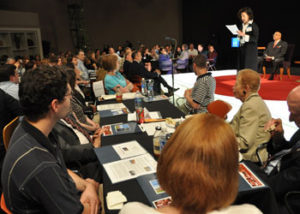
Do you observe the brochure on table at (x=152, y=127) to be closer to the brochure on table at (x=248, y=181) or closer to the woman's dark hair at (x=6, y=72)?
the brochure on table at (x=248, y=181)

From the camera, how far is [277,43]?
7.81m

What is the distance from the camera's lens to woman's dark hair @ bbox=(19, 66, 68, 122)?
1290 millimetres

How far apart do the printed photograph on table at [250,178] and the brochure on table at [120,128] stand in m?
0.98

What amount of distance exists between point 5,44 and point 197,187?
9892 mm

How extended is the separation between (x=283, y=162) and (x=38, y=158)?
1.59 metres

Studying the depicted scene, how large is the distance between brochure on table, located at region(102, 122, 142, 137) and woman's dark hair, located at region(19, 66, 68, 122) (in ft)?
2.98

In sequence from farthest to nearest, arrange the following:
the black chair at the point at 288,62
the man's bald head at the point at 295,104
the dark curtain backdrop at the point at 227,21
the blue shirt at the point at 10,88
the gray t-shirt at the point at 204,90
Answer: the dark curtain backdrop at the point at 227,21 < the black chair at the point at 288,62 < the blue shirt at the point at 10,88 < the gray t-shirt at the point at 204,90 < the man's bald head at the point at 295,104

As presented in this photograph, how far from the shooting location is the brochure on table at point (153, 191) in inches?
50.3

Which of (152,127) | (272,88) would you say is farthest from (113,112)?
(272,88)

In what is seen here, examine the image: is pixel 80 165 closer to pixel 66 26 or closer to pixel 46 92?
pixel 46 92

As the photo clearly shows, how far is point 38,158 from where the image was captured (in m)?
1.17

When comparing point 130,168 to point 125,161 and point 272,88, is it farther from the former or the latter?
point 272,88

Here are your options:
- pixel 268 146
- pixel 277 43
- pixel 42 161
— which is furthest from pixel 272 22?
pixel 42 161

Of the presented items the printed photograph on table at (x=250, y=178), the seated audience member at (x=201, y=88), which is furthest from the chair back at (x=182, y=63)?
the printed photograph on table at (x=250, y=178)
